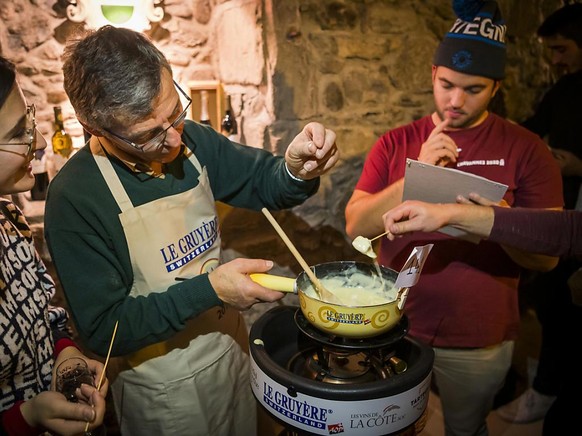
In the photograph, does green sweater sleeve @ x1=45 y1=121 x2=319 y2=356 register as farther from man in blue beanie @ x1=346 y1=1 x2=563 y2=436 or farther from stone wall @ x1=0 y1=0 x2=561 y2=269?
stone wall @ x1=0 y1=0 x2=561 y2=269

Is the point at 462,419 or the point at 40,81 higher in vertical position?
the point at 40,81

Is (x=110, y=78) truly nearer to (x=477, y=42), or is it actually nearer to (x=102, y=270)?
(x=102, y=270)

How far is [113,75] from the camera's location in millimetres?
1312

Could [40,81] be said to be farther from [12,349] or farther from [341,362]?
[341,362]

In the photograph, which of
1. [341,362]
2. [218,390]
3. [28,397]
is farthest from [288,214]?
[28,397]

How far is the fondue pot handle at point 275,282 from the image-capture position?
52.6 inches

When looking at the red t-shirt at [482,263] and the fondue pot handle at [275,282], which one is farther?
the red t-shirt at [482,263]

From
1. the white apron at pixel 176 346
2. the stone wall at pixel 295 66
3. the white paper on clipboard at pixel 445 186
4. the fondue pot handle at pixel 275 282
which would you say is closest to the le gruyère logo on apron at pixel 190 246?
the white apron at pixel 176 346

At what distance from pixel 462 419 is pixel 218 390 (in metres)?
1.09

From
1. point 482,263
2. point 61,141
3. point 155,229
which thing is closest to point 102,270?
point 155,229

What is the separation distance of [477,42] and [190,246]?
1402 mm

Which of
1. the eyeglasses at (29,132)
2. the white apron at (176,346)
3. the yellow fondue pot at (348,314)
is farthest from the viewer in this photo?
the white apron at (176,346)

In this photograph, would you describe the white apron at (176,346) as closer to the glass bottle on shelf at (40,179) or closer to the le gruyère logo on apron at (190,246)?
the le gruyère logo on apron at (190,246)

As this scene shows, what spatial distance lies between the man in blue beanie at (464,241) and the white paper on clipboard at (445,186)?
11 cm
